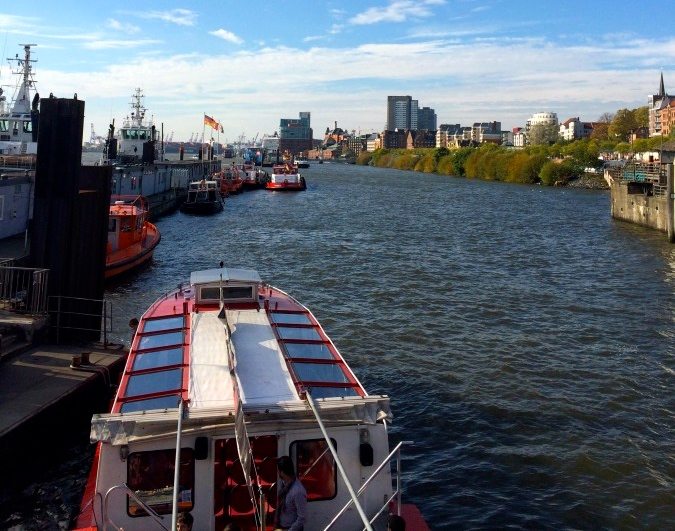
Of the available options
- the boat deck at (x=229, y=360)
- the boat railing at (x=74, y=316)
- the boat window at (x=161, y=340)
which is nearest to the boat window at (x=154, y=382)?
the boat deck at (x=229, y=360)

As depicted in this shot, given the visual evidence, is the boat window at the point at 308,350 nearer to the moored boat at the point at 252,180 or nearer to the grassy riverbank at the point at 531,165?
the moored boat at the point at 252,180

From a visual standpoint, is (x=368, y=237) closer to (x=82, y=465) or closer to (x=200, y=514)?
(x=82, y=465)

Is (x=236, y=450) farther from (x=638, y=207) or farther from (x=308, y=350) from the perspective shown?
(x=638, y=207)

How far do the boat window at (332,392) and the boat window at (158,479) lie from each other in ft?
6.32

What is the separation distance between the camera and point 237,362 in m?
9.96

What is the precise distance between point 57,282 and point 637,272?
28062 mm

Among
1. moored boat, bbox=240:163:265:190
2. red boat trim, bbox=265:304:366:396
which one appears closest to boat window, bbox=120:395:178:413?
red boat trim, bbox=265:304:366:396

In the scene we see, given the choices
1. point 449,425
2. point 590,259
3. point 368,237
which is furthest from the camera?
point 368,237

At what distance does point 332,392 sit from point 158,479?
2547 millimetres

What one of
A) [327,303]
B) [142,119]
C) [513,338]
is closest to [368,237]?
[327,303]

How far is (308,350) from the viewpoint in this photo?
1112 centimetres

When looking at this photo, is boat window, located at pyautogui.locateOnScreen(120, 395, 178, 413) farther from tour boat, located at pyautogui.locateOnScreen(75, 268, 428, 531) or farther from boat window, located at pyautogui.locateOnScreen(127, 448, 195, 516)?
boat window, located at pyautogui.locateOnScreen(127, 448, 195, 516)

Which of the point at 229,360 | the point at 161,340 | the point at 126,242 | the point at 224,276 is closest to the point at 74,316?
the point at 224,276

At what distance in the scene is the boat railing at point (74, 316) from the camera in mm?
16516
